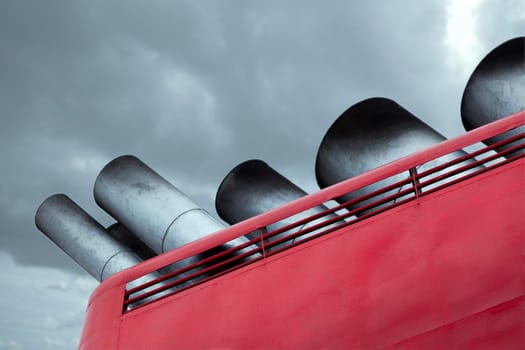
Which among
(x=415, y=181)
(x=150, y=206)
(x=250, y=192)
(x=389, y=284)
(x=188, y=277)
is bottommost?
(x=389, y=284)

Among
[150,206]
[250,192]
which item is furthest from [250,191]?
[150,206]

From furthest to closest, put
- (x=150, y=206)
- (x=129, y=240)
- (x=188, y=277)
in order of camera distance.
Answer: (x=129, y=240) < (x=150, y=206) < (x=188, y=277)

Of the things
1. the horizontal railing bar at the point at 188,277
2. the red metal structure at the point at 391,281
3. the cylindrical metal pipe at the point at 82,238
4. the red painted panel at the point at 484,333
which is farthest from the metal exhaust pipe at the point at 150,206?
the red painted panel at the point at 484,333

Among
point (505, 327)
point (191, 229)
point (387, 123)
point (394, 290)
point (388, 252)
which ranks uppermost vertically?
point (387, 123)

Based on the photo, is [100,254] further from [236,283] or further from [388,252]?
[388,252]

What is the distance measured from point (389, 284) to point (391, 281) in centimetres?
2

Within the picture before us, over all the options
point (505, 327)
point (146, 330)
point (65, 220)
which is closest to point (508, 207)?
point (505, 327)

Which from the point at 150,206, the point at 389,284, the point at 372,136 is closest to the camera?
the point at 389,284

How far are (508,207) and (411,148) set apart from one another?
2.14 metres

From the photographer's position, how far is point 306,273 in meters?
4.43

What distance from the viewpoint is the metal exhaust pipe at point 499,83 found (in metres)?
5.84

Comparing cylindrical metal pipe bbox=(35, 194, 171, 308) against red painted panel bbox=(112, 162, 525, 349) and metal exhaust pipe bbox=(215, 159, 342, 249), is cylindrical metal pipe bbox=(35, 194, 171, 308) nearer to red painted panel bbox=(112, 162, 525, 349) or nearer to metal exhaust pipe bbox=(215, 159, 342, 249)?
metal exhaust pipe bbox=(215, 159, 342, 249)

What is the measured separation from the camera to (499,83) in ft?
19.5

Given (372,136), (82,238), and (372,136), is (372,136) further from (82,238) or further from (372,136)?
(82,238)
